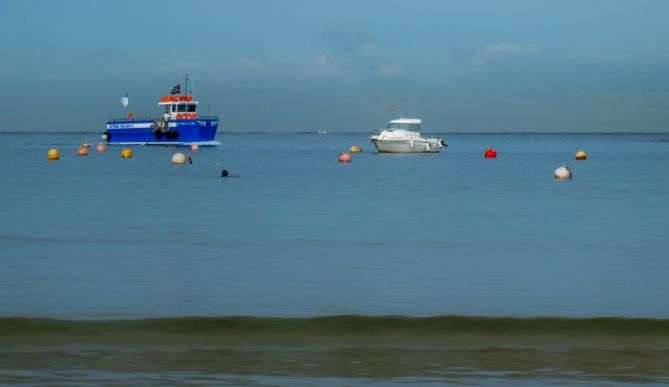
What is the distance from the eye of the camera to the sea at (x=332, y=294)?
369 inches

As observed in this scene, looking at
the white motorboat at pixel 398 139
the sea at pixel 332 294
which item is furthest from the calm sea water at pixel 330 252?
the white motorboat at pixel 398 139

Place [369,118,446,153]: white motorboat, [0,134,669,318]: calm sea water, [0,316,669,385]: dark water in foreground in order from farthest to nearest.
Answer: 1. [369,118,446,153]: white motorboat
2. [0,134,669,318]: calm sea water
3. [0,316,669,385]: dark water in foreground

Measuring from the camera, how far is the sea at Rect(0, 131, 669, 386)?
9383 mm

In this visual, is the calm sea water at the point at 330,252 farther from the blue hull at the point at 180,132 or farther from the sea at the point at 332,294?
the blue hull at the point at 180,132

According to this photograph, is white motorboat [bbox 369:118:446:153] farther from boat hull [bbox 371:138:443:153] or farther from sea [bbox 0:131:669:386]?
sea [bbox 0:131:669:386]

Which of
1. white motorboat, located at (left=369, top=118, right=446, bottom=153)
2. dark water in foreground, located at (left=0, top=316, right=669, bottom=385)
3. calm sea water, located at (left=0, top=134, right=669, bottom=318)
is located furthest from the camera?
white motorboat, located at (left=369, top=118, right=446, bottom=153)

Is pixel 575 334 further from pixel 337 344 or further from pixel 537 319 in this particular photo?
pixel 337 344

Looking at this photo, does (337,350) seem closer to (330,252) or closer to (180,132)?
(330,252)

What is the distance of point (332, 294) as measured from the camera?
14805mm

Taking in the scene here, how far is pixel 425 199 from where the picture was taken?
38844 mm

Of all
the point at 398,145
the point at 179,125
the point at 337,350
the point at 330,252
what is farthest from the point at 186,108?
the point at 337,350

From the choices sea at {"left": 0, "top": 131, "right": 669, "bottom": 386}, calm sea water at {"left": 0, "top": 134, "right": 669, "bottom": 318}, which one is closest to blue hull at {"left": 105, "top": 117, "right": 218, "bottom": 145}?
calm sea water at {"left": 0, "top": 134, "right": 669, "bottom": 318}

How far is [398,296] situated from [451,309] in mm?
1250

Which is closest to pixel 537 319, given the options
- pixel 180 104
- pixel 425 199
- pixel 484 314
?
pixel 484 314
